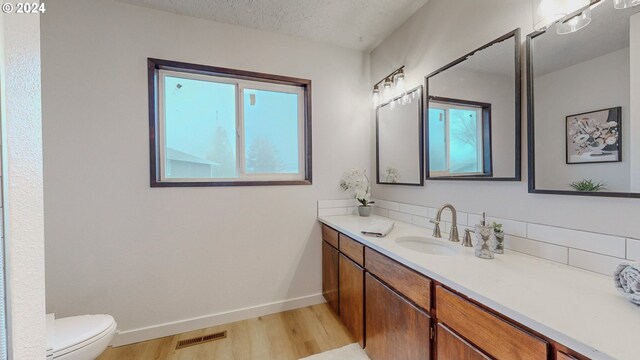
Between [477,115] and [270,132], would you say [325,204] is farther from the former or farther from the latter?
[477,115]

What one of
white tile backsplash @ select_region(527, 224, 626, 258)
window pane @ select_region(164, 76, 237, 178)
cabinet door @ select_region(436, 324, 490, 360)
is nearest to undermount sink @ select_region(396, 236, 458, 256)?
white tile backsplash @ select_region(527, 224, 626, 258)

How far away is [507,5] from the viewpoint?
48.9 inches

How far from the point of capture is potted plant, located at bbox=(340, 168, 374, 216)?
2227mm

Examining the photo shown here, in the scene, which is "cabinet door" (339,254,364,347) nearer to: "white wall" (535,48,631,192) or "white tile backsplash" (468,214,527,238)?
"white tile backsplash" (468,214,527,238)

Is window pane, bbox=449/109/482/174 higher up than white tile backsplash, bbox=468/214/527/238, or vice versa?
window pane, bbox=449/109/482/174

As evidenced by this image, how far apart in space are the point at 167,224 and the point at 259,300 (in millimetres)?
1005

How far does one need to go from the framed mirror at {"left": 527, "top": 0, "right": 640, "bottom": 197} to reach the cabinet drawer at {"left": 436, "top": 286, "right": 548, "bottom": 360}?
684 millimetres

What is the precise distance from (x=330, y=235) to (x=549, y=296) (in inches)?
57.6

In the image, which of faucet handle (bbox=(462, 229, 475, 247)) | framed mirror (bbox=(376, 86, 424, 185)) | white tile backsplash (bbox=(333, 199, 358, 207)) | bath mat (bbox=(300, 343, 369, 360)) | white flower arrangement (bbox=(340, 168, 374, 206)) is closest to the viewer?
faucet handle (bbox=(462, 229, 475, 247))

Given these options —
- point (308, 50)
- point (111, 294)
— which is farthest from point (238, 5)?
point (111, 294)

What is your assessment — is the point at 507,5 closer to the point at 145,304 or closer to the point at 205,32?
the point at 205,32

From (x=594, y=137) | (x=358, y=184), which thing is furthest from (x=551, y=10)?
(x=358, y=184)

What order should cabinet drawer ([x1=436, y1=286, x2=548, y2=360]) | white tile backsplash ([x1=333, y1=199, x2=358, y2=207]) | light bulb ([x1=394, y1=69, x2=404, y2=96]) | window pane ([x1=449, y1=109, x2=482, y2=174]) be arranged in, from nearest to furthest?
cabinet drawer ([x1=436, y1=286, x2=548, y2=360]), window pane ([x1=449, y1=109, x2=482, y2=174]), light bulb ([x1=394, y1=69, x2=404, y2=96]), white tile backsplash ([x1=333, y1=199, x2=358, y2=207])

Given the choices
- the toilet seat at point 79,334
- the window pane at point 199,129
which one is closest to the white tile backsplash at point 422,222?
the window pane at point 199,129
